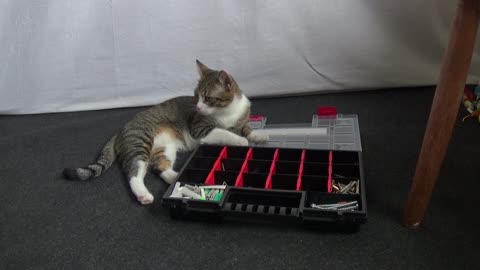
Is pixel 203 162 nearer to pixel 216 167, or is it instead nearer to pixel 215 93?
pixel 216 167

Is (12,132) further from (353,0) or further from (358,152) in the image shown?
(353,0)

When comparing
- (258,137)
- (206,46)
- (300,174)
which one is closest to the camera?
(300,174)

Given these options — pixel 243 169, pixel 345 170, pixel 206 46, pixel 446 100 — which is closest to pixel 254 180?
pixel 243 169

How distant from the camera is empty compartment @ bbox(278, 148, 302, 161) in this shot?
4.42 feet

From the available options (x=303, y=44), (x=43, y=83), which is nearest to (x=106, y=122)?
(x=43, y=83)

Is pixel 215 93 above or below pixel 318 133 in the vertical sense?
above

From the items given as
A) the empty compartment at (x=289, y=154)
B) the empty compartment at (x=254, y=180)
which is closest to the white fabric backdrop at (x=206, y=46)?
the empty compartment at (x=289, y=154)

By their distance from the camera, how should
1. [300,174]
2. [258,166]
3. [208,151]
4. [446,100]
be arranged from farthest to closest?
[208,151], [258,166], [300,174], [446,100]

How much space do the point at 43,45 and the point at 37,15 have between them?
0.51 feet

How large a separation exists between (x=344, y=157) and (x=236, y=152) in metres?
0.39

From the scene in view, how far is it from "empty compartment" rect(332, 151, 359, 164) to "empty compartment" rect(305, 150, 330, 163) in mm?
27

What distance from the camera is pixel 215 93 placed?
1539 mm

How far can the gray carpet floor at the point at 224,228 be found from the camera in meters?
1.00

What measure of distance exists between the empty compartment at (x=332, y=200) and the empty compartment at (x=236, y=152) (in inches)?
13.7
